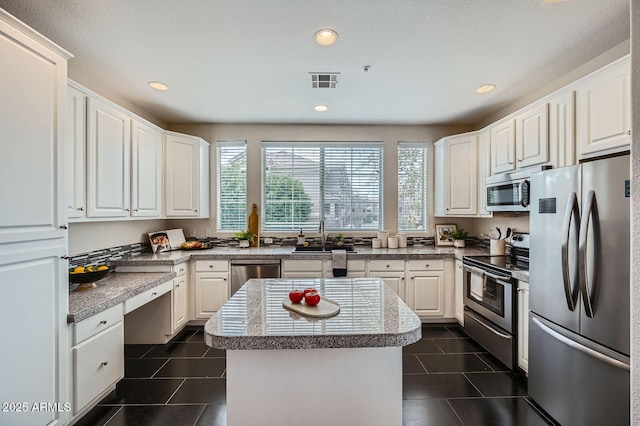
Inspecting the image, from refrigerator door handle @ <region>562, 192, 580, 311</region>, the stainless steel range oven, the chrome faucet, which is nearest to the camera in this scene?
refrigerator door handle @ <region>562, 192, 580, 311</region>

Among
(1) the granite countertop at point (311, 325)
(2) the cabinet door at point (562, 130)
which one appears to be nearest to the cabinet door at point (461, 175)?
(2) the cabinet door at point (562, 130)

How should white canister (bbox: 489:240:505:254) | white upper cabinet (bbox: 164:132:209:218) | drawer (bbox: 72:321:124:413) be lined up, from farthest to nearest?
white upper cabinet (bbox: 164:132:209:218) → white canister (bbox: 489:240:505:254) → drawer (bbox: 72:321:124:413)

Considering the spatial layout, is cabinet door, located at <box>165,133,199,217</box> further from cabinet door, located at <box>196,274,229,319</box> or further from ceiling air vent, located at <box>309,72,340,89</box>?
ceiling air vent, located at <box>309,72,340,89</box>

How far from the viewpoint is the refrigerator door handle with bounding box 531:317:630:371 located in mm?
1613

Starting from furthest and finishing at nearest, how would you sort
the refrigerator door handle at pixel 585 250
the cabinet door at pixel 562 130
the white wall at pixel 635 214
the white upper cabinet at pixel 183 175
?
the white upper cabinet at pixel 183 175, the cabinet door at pixel 562 130, the refrigerator door handle at pixel 585 250, the white wall at pixel 635 214

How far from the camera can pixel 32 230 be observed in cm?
163

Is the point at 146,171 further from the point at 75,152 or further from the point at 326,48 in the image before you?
the point at 326,48

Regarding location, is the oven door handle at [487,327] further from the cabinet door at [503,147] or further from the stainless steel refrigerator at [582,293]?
the cabinet door at [503,147]

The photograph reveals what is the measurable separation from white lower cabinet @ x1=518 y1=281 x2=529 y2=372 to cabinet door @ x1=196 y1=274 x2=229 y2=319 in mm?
2999

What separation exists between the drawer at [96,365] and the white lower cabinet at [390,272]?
8.50ft

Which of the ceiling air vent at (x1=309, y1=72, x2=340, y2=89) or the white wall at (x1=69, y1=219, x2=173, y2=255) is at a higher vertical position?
the ceiling air vent at (x1=309, y1=72, x2=340, y2=89)

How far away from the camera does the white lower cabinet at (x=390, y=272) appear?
366 centimetres

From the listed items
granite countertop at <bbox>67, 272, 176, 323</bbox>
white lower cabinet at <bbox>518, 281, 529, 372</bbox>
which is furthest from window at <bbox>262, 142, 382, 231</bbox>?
white lower cabinet at <bbox>518, 281, 529, 372</bbox>

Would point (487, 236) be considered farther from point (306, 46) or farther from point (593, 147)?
point (306, 46)
